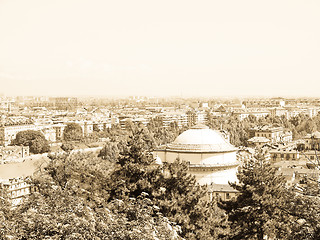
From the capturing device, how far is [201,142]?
23.3 m

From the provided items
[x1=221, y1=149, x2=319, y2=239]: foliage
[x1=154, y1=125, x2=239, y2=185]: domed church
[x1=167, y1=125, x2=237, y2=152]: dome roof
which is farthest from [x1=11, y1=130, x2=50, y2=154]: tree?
[x1=221, y1=149, x2=319, y2=239]: foliage

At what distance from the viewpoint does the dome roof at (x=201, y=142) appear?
75.2ft

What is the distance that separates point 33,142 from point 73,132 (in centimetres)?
1317

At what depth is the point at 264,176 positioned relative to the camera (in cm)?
1419

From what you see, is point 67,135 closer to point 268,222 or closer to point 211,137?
point 211,137

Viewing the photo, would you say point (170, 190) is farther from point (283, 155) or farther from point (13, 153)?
point (13, 153)

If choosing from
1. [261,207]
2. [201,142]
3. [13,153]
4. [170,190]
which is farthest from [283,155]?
[170,190]

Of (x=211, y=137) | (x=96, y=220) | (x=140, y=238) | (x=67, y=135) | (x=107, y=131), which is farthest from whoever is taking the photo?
(x=107, y=131)

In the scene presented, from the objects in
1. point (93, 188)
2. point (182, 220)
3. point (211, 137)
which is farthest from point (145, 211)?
point (211, 137)

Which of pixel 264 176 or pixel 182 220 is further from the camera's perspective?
pixel 264 176

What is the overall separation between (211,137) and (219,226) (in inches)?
426

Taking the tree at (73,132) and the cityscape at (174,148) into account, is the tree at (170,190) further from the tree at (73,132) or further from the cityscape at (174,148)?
the tree at (73,132)

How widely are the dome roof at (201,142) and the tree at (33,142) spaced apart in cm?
4557

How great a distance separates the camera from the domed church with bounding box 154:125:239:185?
22.6 m
